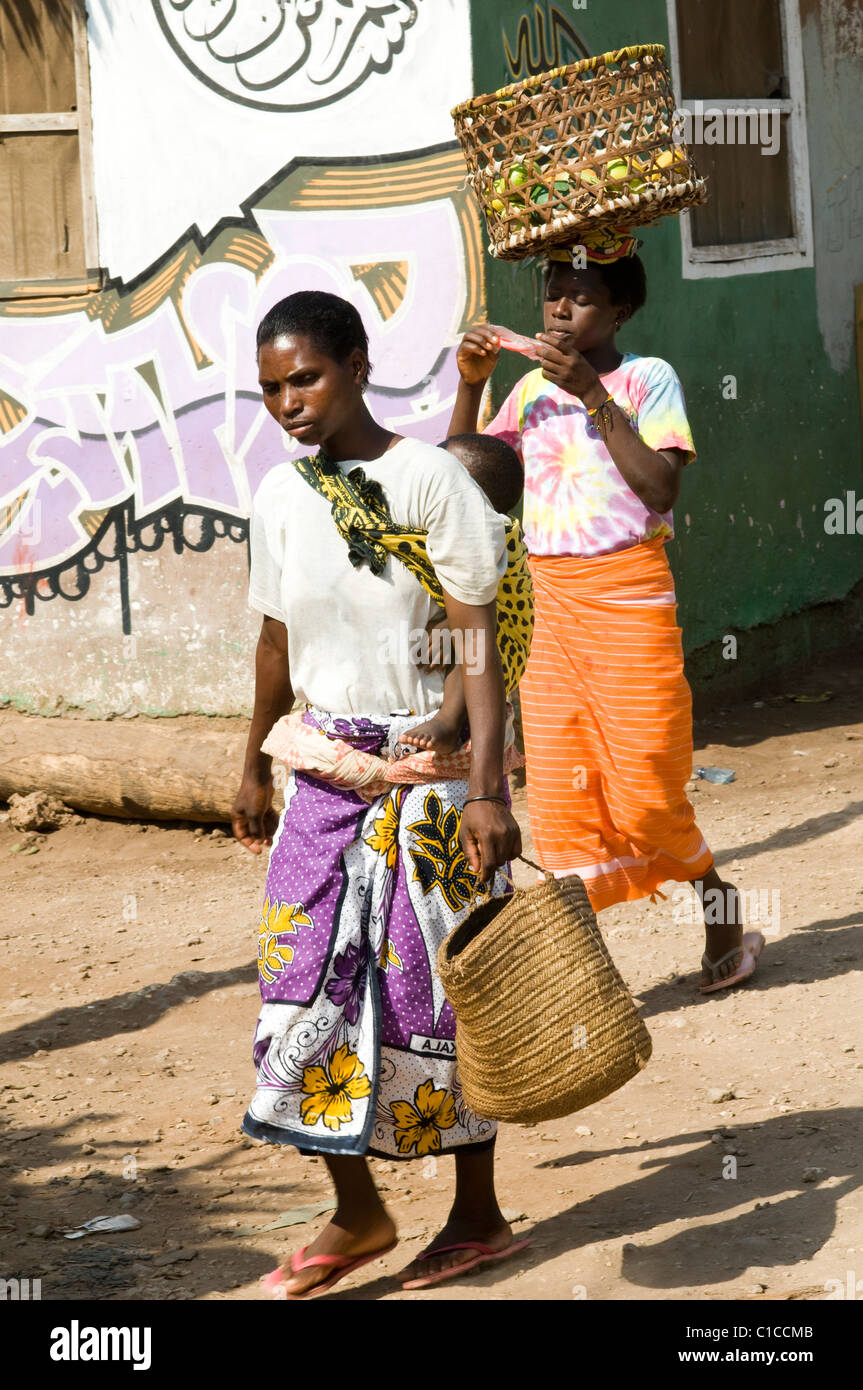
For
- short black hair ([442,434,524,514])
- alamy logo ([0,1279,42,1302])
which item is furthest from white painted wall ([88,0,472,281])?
alamy logo ([0,1279,42,1302])

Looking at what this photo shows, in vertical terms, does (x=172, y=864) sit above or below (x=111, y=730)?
below

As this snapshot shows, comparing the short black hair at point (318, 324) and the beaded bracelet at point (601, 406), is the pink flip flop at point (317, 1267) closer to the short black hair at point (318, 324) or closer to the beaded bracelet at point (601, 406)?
the short black hair at point (318, 324)

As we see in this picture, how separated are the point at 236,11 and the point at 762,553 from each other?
3.55 m

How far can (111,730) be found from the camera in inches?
274

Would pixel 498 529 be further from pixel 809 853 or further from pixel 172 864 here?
pixel 172 864

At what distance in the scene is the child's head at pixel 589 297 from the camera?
410 centimetres

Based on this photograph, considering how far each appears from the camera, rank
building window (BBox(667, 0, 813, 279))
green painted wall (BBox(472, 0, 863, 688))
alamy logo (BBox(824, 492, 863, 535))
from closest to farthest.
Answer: green painted wall (BBox(472, 0, 863, 688)) → building window (BBox(667, 0, 813, 279)) → alamy logo (BBox(824, 492, 863, 535))

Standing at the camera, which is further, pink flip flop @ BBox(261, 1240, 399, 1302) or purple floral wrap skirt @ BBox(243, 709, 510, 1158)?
pink flip flop @ BBox(261, 1240, 399, 1302)

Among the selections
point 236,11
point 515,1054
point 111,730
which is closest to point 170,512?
point 111,730

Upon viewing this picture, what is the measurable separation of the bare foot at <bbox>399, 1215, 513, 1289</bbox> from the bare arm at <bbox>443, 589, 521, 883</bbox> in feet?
2.50

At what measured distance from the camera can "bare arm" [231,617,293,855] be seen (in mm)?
3182

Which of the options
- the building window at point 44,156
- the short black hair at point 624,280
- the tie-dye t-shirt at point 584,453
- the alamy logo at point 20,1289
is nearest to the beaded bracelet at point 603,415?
the tie-dye t-shirt at point 584,453

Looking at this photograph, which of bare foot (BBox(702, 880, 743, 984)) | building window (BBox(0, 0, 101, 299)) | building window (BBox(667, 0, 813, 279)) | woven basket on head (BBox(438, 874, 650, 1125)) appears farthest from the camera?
building window (BBox(667, 0, 813, 279))

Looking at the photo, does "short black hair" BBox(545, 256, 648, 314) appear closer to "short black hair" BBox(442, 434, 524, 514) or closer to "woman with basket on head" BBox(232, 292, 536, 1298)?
"short black hair" BBox(442, 434, 524, 514)
